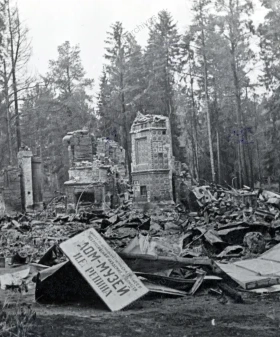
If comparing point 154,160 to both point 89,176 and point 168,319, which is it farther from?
point 168,319

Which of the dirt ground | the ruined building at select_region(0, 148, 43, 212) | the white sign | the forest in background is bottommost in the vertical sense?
the dirt ground

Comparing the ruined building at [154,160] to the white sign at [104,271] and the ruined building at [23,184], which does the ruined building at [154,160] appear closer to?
the ruined building at [23,184]

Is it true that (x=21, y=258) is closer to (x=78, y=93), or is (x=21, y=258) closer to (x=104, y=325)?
(x=104, y=325)

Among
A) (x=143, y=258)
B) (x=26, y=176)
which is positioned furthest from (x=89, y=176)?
(x=143, y=258)

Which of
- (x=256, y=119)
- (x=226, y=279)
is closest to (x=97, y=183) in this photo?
(x=226, y=279)

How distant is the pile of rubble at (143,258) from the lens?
5.62 m

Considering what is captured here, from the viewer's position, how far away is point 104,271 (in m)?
5.48

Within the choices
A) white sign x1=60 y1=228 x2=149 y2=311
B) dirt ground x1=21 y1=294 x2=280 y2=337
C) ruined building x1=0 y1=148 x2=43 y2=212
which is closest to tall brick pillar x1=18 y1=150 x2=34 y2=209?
ruined building x1=0 y1=148 x2=43 y2=212

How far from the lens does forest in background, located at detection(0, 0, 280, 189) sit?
88.5 feet

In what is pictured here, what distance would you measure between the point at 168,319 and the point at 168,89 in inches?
1224

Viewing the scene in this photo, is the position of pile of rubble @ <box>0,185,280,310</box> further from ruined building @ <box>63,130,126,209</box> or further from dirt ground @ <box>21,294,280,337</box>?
ruined building @ <box>63,130,126,209</box>

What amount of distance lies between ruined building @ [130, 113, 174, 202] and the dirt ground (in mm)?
11525

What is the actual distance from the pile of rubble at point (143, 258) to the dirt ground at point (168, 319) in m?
0.23

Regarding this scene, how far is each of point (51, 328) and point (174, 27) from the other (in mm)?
35218
